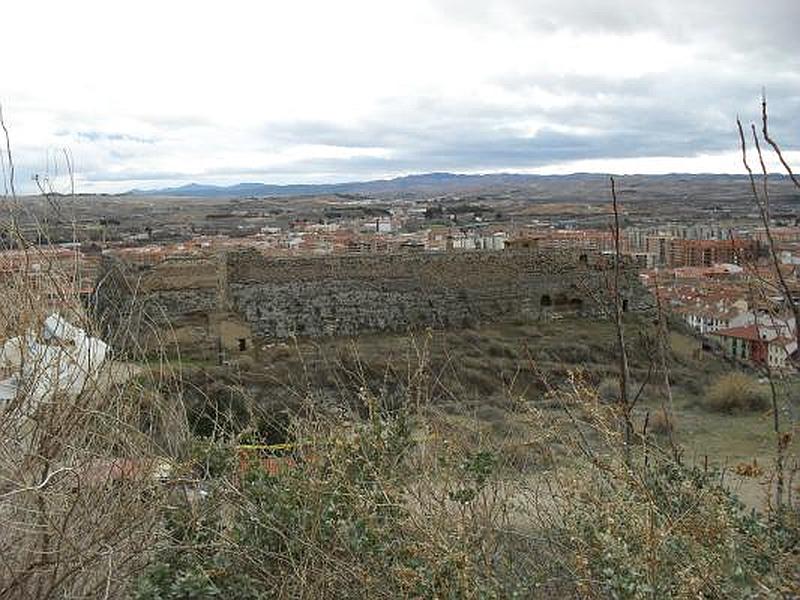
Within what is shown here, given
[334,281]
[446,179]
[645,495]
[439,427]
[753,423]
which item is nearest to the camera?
[645,495]

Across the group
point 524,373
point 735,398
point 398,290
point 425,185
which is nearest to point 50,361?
point 735,398

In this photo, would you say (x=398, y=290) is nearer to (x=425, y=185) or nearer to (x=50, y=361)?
(x=50, y=361)

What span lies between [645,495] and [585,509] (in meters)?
0.26

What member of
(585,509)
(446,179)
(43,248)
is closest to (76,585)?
(43,248)

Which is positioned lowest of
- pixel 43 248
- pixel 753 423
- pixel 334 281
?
pixel 753 423

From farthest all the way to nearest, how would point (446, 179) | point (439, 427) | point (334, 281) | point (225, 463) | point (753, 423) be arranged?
1. point (446, 179)
2. point (334, 281)
3. point (753, 423)
4. point (439, 427)
5. point (225, 463)

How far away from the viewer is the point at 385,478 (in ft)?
11.2

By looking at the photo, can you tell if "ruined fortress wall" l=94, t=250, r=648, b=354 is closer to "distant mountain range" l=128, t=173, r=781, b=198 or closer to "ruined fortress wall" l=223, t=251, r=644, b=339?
"ruined fortress wall" l=223, t=251, r=644, b=339

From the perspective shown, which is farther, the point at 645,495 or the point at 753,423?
the point at 753,423

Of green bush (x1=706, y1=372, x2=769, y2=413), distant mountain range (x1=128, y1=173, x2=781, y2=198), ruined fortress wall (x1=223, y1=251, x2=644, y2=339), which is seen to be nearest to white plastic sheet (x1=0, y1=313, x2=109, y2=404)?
green bush (x1=706, y1=372, x2=769, y2=413)

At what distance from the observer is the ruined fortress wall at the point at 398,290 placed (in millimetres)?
18219

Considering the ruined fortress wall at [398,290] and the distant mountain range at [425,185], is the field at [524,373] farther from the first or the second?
the distant mountain range at [425,185]

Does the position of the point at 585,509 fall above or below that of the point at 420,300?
above

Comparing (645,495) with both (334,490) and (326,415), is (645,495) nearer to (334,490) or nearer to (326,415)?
(334,490)
